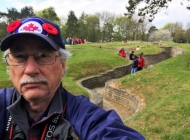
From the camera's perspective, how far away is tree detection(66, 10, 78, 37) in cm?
5553

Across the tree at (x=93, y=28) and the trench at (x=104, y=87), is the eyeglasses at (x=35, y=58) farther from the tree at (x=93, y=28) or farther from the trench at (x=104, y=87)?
the tree at (x=93, y=28)

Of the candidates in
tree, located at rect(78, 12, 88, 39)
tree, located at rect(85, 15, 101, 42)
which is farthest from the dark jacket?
tree, located at rect(85, 15, 101, 42)

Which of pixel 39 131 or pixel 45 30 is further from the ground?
pixel 45 30

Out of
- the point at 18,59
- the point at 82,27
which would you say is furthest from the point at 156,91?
the point at 82,27

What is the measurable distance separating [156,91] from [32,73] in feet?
31.6

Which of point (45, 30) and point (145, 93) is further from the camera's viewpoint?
point (145, 93)

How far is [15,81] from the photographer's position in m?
1.85

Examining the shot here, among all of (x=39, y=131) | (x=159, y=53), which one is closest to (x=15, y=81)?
(x=39, y=131)

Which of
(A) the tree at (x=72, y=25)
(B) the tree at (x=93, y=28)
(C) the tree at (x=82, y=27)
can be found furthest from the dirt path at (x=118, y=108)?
(B) the tree at (x=93, y=28)

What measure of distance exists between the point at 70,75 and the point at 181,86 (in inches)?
298

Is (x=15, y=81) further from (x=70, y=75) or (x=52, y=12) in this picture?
(x=52, y=12)

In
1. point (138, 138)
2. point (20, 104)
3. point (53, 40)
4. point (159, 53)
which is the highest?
point (53, 40)

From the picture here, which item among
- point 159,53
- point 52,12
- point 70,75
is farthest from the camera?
point 52,12

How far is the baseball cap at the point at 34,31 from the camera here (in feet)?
5.57
